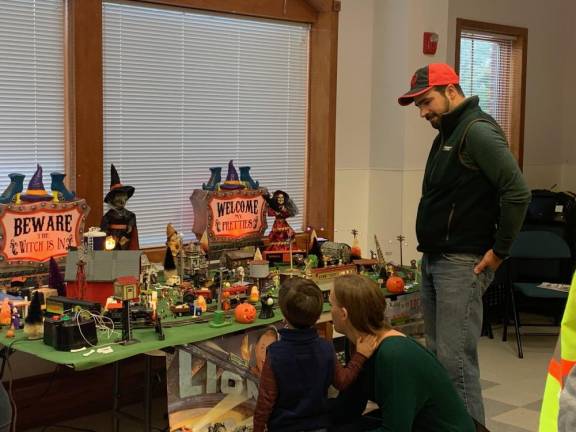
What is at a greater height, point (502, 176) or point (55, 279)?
point (502, 176)

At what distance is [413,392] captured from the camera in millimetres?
2346

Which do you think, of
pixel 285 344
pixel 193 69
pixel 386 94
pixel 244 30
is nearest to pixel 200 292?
pixel 285 344

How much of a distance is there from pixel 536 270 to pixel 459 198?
3.24 m

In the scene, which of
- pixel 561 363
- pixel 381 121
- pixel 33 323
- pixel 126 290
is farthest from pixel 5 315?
pixel 381 121

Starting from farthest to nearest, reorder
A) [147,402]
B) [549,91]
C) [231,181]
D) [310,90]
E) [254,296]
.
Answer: [549,91] → [310,90] → [231,181] → [254,296] → [147,402]

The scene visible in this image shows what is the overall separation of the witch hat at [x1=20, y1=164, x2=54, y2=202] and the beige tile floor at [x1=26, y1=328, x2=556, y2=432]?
1165 mm

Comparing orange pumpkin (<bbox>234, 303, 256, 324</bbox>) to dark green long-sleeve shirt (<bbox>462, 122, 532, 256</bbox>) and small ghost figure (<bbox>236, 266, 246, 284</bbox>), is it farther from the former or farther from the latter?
dark green long-sleeve shirt (<bbox>462, 122, 532, 256</bbox>)

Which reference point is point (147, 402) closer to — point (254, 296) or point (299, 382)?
point (254, 296)

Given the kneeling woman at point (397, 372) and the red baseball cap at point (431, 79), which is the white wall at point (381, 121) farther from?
the kneeling woman at point (397, 372)

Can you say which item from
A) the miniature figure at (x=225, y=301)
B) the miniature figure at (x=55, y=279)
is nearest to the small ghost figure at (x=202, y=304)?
the miniature figure at (x=225, y=301)

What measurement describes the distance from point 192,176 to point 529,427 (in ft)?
7.79

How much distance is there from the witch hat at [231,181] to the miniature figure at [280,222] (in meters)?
0.19

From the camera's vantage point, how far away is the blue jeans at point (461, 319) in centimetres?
312

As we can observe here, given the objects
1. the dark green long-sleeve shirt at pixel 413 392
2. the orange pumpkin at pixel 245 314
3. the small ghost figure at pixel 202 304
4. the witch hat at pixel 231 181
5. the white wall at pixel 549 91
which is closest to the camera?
the dark green long-sleeve shirt at pixel 413 392
